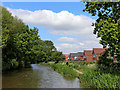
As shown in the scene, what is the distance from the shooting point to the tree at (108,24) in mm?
9953

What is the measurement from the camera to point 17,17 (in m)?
29.8

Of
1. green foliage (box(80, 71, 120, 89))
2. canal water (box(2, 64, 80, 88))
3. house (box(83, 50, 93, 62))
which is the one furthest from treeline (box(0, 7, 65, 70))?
house (box(83, 50, 93, 62))

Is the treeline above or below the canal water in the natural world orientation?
above

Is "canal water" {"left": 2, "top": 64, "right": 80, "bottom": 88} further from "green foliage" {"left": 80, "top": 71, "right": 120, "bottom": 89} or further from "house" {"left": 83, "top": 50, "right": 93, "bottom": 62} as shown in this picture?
"house" {"left": 83, "top": 50, "right": 93, "bottom": 62}

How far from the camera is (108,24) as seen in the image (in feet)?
34.2

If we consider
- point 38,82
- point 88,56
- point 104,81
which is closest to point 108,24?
point 104,81

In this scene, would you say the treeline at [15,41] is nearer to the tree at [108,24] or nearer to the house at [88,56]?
the tree at [108,24]

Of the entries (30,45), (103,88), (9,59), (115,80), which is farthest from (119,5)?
(30,45)

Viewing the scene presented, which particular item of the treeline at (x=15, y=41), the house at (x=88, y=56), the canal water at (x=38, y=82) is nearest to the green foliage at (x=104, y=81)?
the canal water at (x=38, y=82)

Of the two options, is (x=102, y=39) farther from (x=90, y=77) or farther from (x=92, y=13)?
(x=90, y=77)

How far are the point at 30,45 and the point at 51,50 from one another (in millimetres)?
50640

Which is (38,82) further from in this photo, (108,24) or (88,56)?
(88,56)

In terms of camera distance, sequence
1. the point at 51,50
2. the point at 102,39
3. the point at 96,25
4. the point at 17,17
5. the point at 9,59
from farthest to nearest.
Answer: the point at 51,50, the point at 9,59, the point at 17,17, the point at 96,25, the point at 102,39

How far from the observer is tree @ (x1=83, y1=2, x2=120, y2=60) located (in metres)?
9.95
